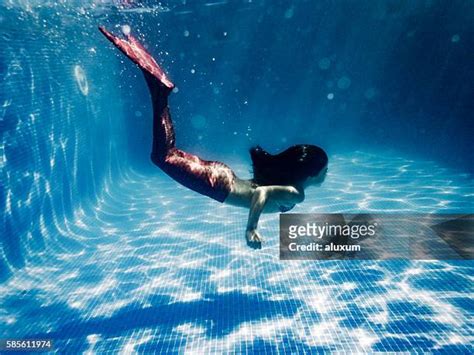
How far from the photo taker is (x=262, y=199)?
3.42 metres

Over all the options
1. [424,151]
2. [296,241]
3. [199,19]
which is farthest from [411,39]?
[296,241]

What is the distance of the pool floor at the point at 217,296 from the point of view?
407cm

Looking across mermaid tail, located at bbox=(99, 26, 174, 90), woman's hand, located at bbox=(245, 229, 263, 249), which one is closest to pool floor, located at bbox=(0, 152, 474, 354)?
woman's hand, located at bbox=(245, 229, 263, 249)

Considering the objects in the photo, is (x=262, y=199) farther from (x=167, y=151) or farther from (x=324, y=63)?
(x=324, y=63)

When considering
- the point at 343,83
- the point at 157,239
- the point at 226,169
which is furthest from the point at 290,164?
the point at 343,83

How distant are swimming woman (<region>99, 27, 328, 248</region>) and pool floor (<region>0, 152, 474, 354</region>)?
1.64 m

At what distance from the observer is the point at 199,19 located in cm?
2978

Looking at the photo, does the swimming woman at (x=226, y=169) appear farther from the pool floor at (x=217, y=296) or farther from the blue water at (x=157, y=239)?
the blue water at (x=157, y=239)

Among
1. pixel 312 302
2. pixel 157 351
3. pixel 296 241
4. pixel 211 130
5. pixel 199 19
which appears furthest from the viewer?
pixel 211 130

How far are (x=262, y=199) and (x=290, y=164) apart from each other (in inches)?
24.9

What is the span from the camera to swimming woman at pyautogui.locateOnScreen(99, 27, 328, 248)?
347cm

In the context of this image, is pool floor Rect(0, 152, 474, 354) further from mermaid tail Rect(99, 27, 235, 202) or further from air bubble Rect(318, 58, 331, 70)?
air bubble Rect(318, 58, 331, 70)

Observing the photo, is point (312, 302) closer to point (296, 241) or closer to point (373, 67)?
point (296, 241)

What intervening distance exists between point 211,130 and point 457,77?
997 inches
